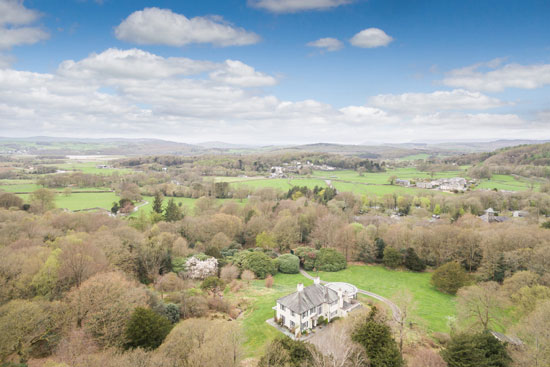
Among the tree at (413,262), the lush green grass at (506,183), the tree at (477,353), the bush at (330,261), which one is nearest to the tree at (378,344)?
the tree at (477,353)

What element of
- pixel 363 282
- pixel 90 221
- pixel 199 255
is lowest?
pixel 363 282

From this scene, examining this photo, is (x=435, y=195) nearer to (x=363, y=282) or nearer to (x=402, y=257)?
(x=402, y=257)

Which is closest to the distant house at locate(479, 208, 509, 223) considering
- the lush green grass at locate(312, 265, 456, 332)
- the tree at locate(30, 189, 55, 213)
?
the lush green grass at locate(312, 265, 456, 332)

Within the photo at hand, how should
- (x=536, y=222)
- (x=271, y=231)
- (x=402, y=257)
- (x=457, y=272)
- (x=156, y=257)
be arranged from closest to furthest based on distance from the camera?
1. (x=457, y=272)
2. (x=156, y=257)
3. (x=402, y=257)
4. (x=536, y=222)
5. (x=271, y=231)

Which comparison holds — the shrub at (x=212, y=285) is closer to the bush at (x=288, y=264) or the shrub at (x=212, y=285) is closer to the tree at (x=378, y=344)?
the bush at (x=288, y=264)

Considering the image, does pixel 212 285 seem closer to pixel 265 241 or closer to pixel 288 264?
pixel 288 264

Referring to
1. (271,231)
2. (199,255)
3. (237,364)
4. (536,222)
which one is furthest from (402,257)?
(237,364)
